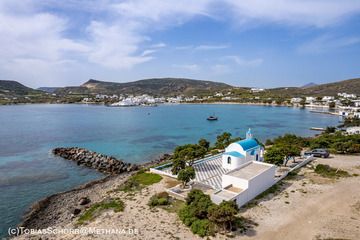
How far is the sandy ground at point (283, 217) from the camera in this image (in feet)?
44.0

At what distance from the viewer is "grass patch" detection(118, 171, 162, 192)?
21.0 metres

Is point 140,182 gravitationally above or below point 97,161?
above

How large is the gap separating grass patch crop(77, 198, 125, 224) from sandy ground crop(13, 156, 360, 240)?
41cm

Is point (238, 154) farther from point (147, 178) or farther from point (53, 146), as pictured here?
point (53, 146)

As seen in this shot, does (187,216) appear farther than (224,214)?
Yes

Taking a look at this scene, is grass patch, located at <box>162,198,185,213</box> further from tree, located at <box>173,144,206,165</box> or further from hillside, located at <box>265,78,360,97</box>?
hillside, located at <box>265,78,360,97</box>

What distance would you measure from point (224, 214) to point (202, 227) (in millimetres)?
1413

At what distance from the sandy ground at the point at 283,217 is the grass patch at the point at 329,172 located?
6.15 feet

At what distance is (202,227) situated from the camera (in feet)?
44.0

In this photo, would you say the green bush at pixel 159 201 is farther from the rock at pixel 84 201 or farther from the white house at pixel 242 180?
the rock at pixel 84 201

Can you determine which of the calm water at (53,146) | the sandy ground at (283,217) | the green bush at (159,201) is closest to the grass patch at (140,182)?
the sandy ground at (283,217)

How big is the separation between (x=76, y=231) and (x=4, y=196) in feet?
40.1

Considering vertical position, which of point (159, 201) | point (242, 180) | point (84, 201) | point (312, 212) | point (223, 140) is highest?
point (242, 180)

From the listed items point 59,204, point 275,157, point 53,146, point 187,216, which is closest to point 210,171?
point 275,157
